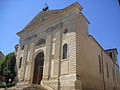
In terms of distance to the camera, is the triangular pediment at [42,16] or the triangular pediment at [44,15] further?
the triangular pediment at [42,16]

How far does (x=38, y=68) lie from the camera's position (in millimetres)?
15742

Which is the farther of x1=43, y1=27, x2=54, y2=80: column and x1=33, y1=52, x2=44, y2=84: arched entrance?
x1=33, y1=52, x2=44, y2=84: arched entrance

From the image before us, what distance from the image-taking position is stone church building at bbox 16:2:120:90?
39.9 feet

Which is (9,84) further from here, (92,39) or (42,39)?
(92,39)

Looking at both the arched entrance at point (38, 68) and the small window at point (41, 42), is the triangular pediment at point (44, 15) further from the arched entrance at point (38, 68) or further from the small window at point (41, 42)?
the arched entrance at point (38, 68)

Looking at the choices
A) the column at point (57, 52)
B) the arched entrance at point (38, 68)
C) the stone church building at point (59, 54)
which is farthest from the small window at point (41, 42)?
the column at point (57, 52)

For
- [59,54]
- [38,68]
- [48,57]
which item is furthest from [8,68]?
[59,54]

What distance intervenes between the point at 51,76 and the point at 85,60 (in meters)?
3.93

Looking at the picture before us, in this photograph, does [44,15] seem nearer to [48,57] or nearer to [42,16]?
[42,16]

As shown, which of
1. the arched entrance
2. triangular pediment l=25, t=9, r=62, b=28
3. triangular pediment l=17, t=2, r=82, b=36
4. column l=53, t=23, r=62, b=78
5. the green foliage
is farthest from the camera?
the green foliage

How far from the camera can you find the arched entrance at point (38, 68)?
15.2 metres

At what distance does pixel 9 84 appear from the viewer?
15922mm

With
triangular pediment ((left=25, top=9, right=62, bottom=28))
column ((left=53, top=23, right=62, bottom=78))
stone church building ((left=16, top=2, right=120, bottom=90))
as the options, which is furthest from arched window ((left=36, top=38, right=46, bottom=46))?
triangular pediment ((left=25, top=9, right=62, bottom=28))

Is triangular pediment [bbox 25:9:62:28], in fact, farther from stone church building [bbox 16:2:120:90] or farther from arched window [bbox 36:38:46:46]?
arched window [bbox 36:38:46:46]
